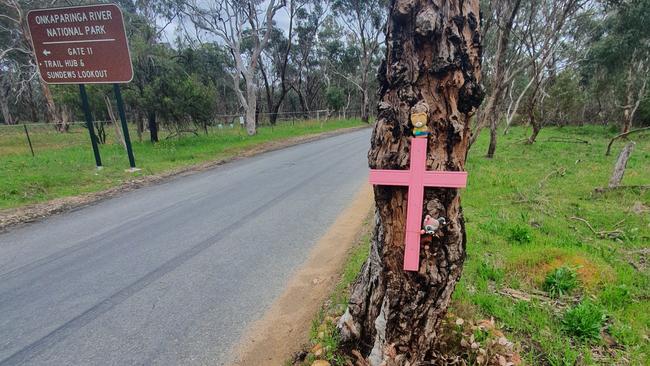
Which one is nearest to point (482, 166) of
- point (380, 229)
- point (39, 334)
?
point (380, 229)

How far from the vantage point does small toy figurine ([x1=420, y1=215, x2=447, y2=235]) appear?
172 cm

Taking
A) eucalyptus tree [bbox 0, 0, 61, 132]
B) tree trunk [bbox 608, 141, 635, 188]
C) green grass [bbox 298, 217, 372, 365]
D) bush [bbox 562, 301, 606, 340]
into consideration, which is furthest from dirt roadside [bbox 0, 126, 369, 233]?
eucalyptus tree [bbox 0, 0, 61, 132]

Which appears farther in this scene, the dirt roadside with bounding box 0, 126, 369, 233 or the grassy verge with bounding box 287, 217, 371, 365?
the dirt roadside with bounding box 0, 126, 369, 233

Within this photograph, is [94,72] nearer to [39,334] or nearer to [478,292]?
[39,334]

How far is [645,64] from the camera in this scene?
1917 centimetres

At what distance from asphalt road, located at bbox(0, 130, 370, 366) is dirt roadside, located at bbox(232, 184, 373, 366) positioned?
126 mm

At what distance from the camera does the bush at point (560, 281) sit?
280 centimetres

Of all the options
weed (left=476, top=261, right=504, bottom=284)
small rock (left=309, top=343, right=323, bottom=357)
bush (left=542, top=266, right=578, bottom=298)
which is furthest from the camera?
weed (left=476, top=261, right=504, bottom=284)

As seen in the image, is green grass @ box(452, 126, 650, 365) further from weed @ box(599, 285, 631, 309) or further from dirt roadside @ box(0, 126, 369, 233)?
dirt roadside @ box(0, 126, 369, 233)

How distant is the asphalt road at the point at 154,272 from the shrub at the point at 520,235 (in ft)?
8.20

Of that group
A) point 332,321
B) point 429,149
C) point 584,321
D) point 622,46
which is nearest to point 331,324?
point 332,321

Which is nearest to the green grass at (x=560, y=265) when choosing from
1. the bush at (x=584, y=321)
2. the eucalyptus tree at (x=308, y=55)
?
the bush at (x=584, y=321)

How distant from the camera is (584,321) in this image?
2.30 metres

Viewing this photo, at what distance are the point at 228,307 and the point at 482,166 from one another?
7.76 m
